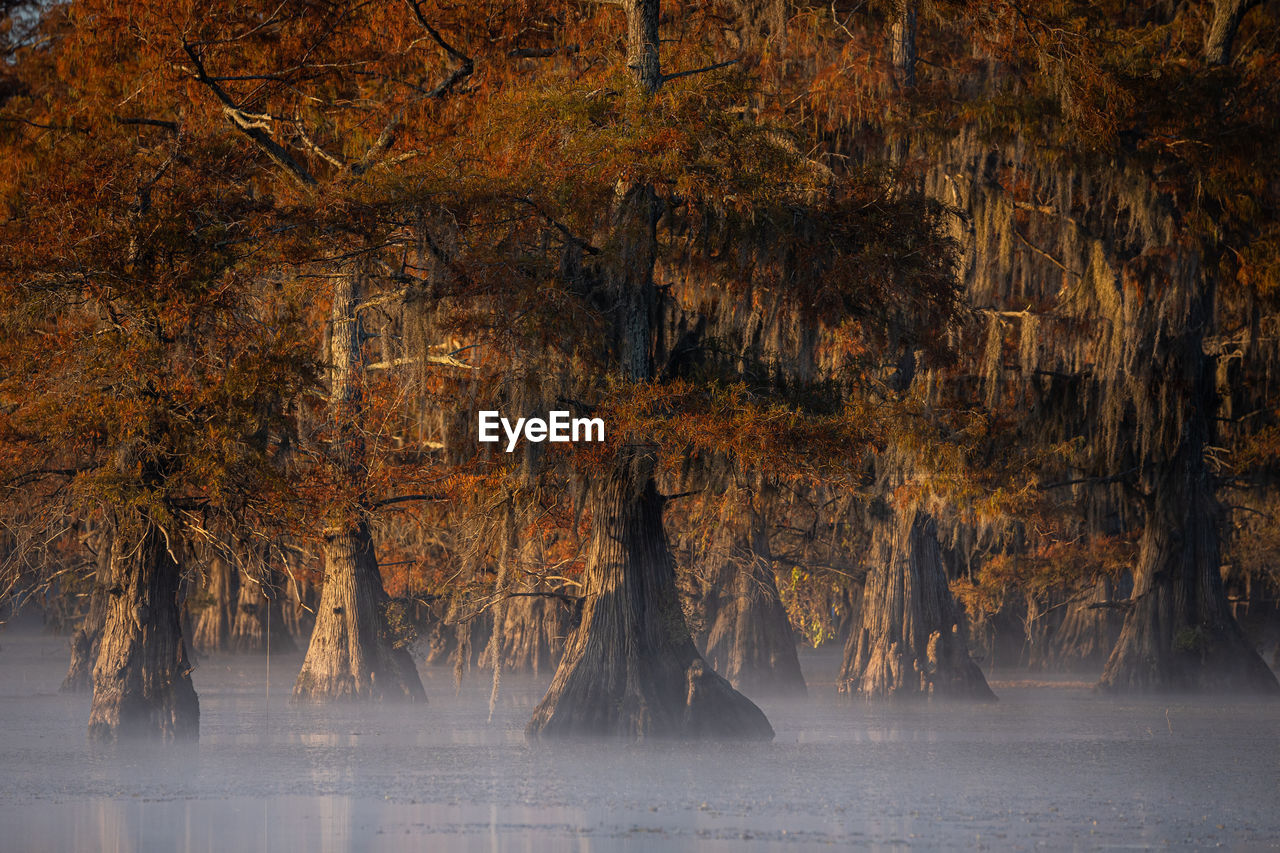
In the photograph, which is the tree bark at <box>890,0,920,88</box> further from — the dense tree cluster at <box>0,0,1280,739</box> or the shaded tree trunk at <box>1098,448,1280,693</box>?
the shaded tree trunk at <box>1098,448,1280,693</box>

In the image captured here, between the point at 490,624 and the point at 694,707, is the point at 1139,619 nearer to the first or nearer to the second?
the point at 694,707

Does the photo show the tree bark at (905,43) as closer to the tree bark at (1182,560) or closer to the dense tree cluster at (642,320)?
the dense tree cluster at (642,320)

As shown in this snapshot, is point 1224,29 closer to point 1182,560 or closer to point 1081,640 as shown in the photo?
point 1182,560

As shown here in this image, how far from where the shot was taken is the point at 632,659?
72.0 ft

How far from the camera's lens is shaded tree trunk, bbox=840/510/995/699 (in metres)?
31.1

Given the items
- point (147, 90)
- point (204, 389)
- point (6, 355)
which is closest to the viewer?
point (204, 389)

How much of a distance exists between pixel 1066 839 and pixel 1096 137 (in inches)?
591

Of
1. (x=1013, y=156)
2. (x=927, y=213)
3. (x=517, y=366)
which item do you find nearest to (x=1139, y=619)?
(x=1013, y=156)

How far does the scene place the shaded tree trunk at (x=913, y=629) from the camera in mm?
31125

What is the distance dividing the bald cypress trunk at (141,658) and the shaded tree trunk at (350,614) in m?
7.02

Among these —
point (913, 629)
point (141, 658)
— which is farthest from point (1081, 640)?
point (141, 658)

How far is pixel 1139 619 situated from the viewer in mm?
31828

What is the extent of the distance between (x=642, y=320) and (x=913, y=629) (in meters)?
11.6

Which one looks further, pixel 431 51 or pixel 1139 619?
pixel 1139 619
